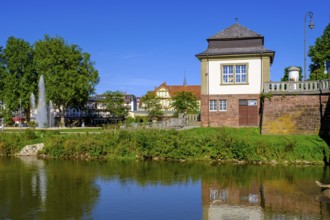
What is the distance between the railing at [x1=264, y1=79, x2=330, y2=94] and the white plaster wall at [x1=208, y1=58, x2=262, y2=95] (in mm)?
4508

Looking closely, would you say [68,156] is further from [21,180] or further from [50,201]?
[50,201]

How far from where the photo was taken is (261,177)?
21344 mm

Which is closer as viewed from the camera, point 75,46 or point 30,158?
point 30,158

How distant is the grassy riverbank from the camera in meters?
25.7

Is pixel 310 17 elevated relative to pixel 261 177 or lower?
elevated

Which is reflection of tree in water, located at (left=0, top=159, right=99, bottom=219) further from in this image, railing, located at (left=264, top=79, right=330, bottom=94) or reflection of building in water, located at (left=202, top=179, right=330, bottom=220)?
railing, located at (left=264, top=79, right=330, bottom=94)

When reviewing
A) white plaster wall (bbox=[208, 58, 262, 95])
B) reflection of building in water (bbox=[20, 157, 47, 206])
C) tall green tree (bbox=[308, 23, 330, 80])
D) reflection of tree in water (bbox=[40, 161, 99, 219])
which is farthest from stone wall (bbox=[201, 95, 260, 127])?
tall green tree (bbox=[308, 23, 330, 80])

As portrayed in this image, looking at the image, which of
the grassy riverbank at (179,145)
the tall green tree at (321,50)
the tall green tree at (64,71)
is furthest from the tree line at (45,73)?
the tall green tree at (321,50)

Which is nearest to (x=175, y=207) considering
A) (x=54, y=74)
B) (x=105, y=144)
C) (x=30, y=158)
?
(x=105, y=144)

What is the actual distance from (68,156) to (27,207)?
15716 mm

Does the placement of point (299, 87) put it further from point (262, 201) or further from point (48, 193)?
point (48, 193)

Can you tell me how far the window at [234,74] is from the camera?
34.3 m

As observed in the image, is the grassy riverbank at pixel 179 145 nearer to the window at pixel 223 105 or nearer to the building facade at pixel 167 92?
the window at pixel 223 105

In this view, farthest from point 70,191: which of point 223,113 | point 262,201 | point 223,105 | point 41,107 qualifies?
point 41,107
